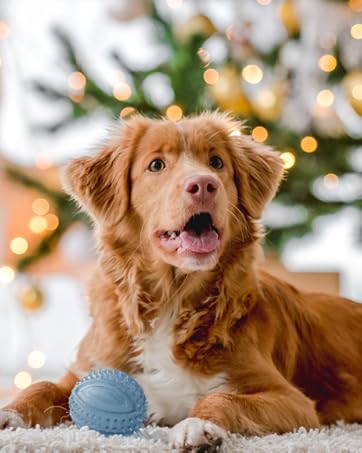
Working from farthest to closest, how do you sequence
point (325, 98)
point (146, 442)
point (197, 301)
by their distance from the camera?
1. point (325, 98)
2. point (197, 301)
3. point (146, 442)

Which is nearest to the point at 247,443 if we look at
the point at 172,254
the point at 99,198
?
the point at 172,254

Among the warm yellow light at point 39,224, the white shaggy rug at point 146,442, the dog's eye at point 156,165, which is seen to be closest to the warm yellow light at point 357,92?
the dog's eye at point 156,165

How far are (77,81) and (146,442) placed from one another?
279cm

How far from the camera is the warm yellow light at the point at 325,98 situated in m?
4.05

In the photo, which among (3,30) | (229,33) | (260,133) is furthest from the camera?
(3,30)

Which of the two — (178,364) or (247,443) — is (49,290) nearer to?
(178,364)

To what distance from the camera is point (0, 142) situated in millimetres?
5395

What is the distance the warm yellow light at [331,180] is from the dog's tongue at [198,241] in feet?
6.21

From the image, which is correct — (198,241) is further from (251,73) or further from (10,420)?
(251,73)

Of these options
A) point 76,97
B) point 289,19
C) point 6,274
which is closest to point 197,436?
point 76,97

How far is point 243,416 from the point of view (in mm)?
1971

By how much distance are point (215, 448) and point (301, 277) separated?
2.89m

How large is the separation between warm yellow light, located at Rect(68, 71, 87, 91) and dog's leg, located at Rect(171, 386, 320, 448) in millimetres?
2416

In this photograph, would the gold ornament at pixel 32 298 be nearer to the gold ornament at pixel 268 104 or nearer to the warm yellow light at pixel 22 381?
the warm yellow light at pixel 22 381
